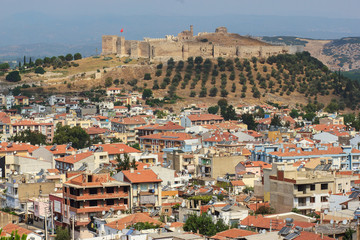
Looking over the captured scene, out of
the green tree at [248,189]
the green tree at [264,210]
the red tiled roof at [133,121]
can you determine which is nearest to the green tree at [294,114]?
the red tiled roof at [133,121]

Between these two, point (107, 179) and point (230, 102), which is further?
point (230, 102)

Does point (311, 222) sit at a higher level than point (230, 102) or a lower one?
higher

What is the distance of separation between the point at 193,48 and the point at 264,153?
2971 inches

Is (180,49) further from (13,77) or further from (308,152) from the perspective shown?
(308,152)

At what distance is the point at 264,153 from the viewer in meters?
49.0

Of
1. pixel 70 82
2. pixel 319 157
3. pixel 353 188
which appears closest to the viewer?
pixel 353 188

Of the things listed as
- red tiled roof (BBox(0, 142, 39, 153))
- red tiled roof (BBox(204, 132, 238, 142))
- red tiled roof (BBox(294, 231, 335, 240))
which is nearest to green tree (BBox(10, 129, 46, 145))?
red tiled roof (BBox(0, 142, 39, 153))

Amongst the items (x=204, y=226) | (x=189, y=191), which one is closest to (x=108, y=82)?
(x=189, y=191)

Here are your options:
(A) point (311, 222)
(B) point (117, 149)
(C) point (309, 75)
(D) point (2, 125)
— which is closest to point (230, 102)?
(C) point (309, 75)

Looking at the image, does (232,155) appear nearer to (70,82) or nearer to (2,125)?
(2,125)

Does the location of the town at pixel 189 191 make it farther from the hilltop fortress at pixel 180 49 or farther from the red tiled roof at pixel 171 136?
the hilltop fortress at pixel 180 49

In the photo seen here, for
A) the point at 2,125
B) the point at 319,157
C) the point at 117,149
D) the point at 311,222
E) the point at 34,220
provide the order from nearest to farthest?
the point at 311,222, the point at 34,220, the point at 319,157, the point at 117,149, the point at 2,125

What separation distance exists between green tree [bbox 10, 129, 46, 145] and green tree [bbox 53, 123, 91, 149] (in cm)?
112

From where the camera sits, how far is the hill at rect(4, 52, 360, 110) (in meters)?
110
